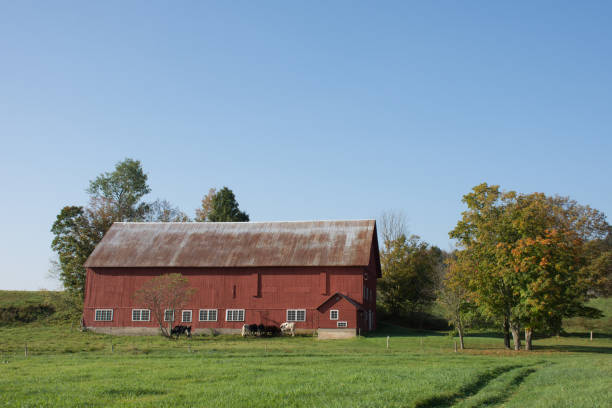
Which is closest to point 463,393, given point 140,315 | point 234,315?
point 234,315

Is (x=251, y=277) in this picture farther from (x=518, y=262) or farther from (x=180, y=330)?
(x=518, y=262)

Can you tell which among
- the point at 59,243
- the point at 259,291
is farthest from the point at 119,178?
the point at 259,291

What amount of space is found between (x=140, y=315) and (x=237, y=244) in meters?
10.9

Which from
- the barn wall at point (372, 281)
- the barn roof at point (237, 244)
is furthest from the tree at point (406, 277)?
the barn roof at point (237, 244)

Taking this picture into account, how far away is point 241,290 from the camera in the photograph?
2007 inches

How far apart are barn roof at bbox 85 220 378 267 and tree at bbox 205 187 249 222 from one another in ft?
65.0

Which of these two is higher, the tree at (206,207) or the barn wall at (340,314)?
the tree at (206,207)

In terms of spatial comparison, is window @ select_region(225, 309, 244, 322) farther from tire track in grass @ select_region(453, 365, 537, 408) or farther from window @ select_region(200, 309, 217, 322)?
tire track in grass @ select_region(453, 365, 537, 408)

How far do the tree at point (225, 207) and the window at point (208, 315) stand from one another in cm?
2766

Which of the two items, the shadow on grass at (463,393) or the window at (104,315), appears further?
the window at (104,315)

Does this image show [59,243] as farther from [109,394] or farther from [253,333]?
[109,394]

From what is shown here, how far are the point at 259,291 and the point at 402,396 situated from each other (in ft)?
118

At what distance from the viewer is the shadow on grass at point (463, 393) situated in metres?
15.2

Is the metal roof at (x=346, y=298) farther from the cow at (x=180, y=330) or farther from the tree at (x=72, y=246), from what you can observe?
the tree at (x=72, y=246)
